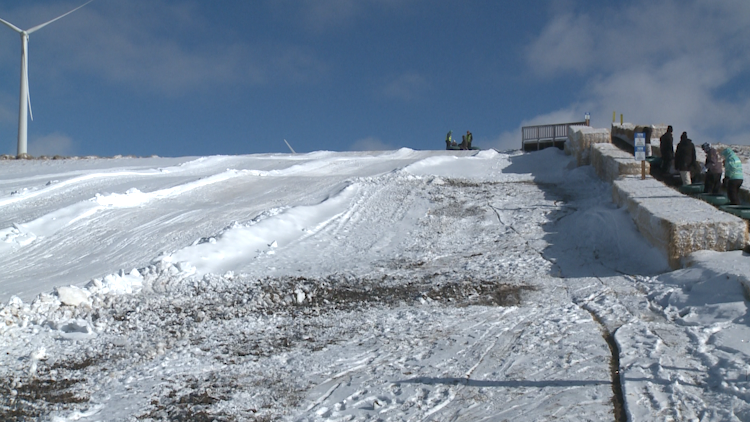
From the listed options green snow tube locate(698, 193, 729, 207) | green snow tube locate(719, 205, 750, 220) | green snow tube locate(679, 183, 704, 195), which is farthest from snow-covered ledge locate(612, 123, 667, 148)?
green snow tube locate(719, 205, 750, 220)

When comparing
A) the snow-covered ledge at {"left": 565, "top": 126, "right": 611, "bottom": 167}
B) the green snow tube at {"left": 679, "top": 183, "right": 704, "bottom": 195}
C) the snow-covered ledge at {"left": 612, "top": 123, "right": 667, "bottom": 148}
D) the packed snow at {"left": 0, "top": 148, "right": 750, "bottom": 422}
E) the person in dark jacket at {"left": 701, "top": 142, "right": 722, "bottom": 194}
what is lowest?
the packed snow at {"left": 0, "top": 148, "right": 750, "bottom": 422}

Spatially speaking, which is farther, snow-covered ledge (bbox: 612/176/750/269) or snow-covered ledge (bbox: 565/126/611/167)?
snow-covered ledge (bbox: 565/126/611/167)

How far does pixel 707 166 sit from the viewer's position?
13328 millimetres

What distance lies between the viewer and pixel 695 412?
4.79 meters

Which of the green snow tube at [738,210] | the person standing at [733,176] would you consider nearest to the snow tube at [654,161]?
the person standing at [733,176]

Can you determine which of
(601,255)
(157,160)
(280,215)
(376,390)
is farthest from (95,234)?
(157,160)

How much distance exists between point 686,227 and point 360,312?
4.64 metres

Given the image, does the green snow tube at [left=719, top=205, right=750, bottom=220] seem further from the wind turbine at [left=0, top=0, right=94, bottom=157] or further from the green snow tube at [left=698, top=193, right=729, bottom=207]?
the wind turbine at [left=0, top=0, right=94, bottom=157]

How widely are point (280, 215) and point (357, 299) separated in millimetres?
4465

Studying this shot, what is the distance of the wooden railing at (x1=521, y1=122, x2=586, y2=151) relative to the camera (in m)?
27.5

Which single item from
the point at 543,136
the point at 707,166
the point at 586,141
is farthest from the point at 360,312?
the point at 543,136

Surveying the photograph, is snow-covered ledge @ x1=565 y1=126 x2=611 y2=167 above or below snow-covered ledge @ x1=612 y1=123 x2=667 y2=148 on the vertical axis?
below

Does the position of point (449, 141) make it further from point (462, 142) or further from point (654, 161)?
point (654, 161)

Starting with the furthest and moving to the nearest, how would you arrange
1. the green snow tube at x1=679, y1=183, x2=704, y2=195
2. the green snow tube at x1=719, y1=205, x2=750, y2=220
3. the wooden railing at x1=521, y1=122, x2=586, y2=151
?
the wooden railing at x1=521, y1=122, x2=586, y2=151 < the green snow tube at x1=679, y1=183, x2=704, y2=195 < the green snow tube at x1=719, y1=205, x2=750, y2=220
